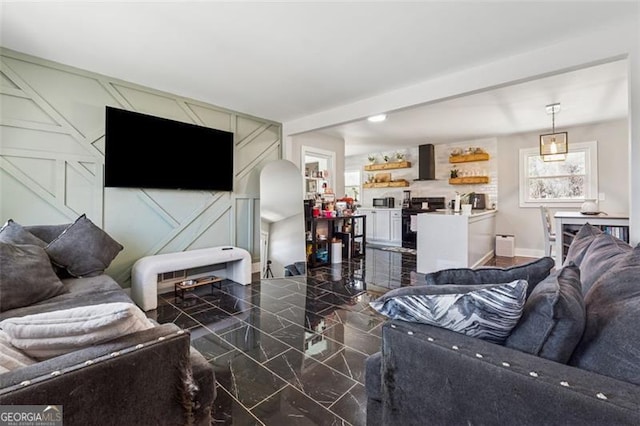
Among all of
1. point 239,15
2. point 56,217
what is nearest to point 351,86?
point 239,15

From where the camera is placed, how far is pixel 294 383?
173 cm

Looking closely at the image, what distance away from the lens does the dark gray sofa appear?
68 centimetres

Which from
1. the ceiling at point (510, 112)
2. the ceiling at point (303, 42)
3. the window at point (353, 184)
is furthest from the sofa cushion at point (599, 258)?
the window at point (353, 184)

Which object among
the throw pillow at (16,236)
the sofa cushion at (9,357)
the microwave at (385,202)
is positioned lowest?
the sofa cushion at (9,357)

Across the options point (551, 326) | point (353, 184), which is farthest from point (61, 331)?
point (353, 184)

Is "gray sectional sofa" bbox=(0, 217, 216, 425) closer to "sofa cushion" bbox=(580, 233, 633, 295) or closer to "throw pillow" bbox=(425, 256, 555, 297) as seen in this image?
"throw pillow" bbox=(425, 256, 555, 297)

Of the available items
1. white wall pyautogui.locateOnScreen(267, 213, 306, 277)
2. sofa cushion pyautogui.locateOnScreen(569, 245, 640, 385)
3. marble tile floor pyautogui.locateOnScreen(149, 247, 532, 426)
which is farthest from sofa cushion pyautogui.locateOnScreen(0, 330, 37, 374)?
white wall pyautogui.locateOnScreen(267, 213, 306, 277)

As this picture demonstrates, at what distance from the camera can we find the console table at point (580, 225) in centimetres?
308

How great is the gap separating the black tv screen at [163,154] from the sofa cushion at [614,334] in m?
3.69

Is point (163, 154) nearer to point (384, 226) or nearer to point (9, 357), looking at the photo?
point (9, 357)

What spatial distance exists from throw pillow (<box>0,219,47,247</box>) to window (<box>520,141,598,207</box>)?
7143 millimetres

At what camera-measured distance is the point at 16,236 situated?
2.09 meters

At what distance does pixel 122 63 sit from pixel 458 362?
11.5ft

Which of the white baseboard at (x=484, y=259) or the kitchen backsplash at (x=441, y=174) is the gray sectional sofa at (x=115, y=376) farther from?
the kitchen backsplash at (x=441, y=174)
